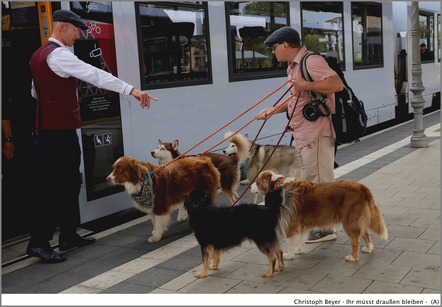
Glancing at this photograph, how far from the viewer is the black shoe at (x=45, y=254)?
5.08 m

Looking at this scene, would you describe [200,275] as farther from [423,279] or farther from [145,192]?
[423,279]

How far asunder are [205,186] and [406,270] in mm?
2386

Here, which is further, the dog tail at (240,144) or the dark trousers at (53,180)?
the dog tail at (240,144)

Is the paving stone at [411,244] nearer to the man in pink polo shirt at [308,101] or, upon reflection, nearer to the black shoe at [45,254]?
the man in pink polo shirt at [308,101]

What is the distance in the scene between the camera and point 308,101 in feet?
16.5

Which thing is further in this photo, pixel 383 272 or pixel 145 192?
pixel 145 192

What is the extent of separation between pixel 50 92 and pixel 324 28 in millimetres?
6786

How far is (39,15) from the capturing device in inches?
221

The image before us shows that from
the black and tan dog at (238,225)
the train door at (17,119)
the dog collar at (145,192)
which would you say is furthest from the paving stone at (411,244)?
the train door at (17,119)

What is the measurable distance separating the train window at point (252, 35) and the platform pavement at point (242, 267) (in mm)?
2871

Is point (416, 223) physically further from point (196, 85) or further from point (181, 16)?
point (181, 16)

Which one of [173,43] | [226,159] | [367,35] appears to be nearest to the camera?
[226,159]

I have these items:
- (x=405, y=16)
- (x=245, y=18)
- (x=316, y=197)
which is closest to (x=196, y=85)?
(x=245, y=18)

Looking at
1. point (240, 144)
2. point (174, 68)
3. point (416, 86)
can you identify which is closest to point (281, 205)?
point (240, 144)
